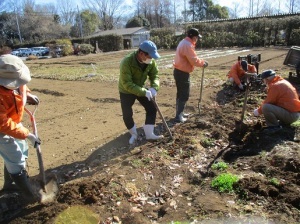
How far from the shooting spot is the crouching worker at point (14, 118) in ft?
9.54

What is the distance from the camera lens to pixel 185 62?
5.71m

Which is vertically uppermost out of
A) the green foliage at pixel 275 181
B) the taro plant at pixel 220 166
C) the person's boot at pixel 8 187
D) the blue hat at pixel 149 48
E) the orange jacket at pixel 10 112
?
the blue hat at pixel 149 48

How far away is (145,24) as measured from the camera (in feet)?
191

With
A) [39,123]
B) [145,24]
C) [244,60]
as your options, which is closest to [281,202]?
[39,123]

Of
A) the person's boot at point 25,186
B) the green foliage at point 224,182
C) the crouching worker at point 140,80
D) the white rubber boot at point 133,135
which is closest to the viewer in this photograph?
the person's boot at point 25,186

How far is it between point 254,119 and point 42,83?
8924 mm

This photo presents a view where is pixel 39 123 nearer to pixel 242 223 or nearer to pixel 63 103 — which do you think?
pixel 63 103

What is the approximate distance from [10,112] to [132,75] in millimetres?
2097

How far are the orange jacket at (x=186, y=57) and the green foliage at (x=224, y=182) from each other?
8.23 feet

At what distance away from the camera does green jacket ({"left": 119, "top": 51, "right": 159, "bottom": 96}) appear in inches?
177

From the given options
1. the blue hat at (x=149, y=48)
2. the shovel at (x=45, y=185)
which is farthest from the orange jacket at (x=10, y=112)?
the blue hat at (x=149, y=48)

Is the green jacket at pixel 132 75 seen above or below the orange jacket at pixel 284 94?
above

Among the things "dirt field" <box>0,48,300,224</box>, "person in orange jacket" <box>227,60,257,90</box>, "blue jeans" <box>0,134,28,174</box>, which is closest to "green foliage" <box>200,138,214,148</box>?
"dirt field" <box>0,48,300,224</box>

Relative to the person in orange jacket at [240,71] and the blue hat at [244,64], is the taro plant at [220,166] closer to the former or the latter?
the person in orange jacket at [240,71]
